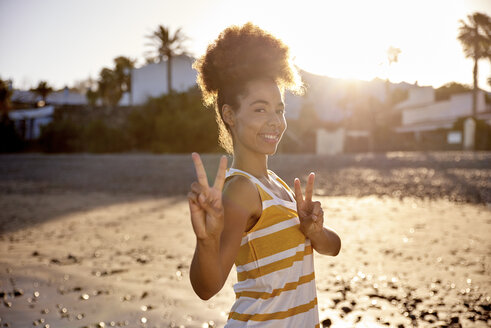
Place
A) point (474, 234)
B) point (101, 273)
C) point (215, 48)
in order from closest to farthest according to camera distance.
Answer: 1. point (215, 48)
2. point (101, 273)
3. point (474, 234)

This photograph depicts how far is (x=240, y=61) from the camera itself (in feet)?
6.15

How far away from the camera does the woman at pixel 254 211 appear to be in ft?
5.28

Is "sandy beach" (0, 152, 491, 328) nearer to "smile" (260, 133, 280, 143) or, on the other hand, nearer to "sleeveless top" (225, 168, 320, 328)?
"sleeveless top" (225, 168, 320, 328)

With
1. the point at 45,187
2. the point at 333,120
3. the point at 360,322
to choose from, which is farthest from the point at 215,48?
the point at 333,120

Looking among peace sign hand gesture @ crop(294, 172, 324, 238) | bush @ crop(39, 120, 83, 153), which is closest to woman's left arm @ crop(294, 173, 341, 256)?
peace sign hand gesture @ crop(294, 172, 324, 238)

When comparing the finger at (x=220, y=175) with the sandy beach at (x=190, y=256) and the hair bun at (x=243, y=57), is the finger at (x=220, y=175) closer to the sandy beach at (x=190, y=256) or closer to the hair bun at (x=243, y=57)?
the hair bun at (x=243, y=57)

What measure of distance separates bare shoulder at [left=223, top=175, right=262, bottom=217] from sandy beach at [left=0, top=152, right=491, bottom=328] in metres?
2.72

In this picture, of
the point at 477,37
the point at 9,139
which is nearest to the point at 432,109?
the point at 477,37

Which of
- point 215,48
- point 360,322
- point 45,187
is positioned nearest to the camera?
point 215,48

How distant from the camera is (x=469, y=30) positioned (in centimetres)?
4078

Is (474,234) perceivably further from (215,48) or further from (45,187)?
(45,187)

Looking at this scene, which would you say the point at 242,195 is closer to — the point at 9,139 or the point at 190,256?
the point at 190,256

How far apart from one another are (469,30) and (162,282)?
4223 centimetres

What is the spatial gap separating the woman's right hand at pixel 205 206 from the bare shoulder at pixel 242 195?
0.13 meters
